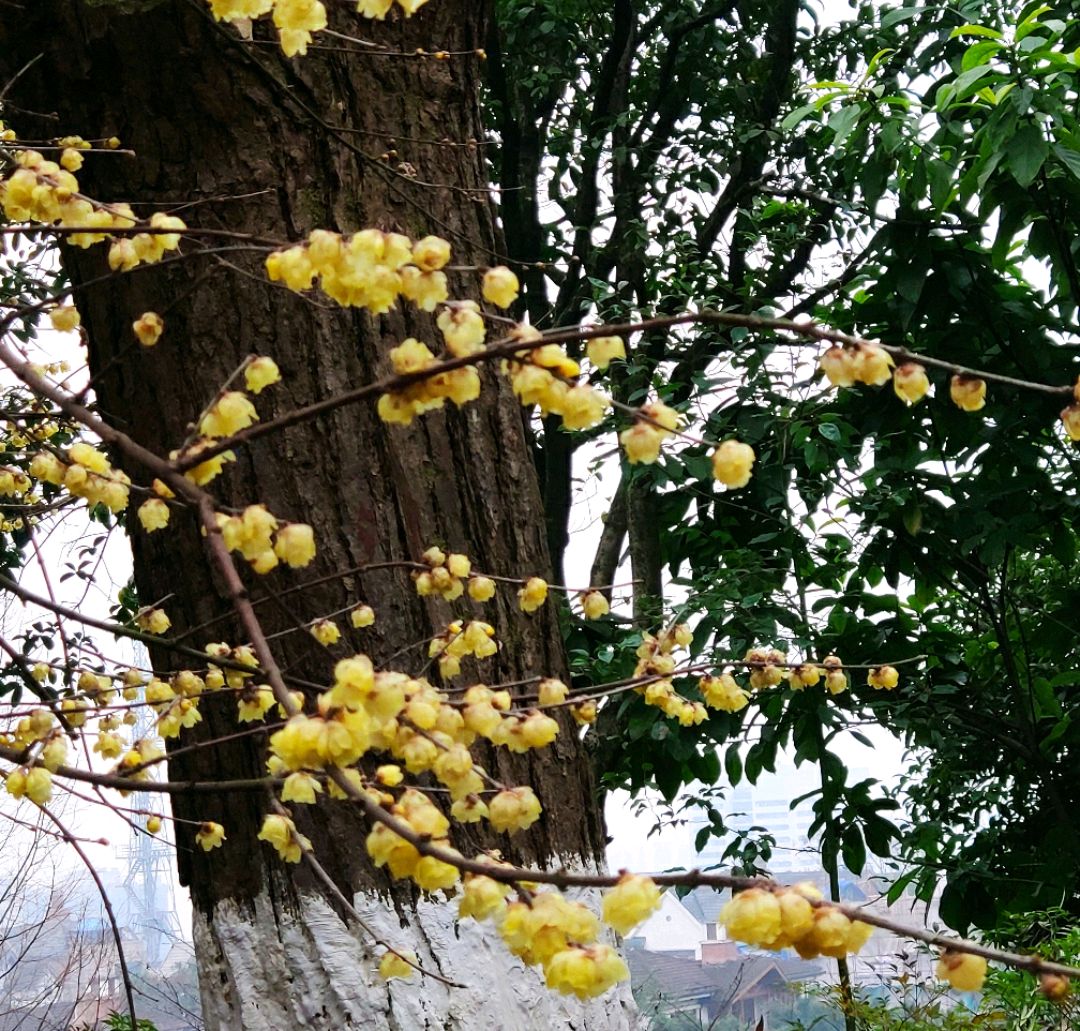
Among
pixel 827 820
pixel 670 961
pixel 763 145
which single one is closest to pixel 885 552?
pixel 827 820

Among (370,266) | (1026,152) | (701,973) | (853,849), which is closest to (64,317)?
(370,266)

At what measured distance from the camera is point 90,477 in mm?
783

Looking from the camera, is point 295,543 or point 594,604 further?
point 594,604

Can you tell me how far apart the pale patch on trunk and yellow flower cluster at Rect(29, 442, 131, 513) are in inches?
18.4

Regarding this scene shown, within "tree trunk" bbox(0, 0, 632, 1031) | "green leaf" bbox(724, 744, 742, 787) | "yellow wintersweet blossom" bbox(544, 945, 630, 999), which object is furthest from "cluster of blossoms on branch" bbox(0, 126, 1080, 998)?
"green leaf" bbox(724, 744, 742, 787)

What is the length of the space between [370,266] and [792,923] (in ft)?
1.24

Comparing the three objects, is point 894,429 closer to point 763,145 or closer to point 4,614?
point 763,145

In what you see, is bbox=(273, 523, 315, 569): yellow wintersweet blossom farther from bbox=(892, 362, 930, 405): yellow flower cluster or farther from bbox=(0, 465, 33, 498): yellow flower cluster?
bbox=(0, 465, 33, 498): yellow flower cluster

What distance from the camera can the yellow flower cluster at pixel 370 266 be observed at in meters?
0.62

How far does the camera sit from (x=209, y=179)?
1181 millimetres

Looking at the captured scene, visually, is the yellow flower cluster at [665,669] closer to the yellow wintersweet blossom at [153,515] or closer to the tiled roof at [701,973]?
the yellow wintersweet blossom at [153,515]

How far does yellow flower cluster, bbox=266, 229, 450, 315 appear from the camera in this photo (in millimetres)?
624

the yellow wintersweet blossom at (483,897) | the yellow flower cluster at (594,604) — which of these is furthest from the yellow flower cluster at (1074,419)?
the yellow flower cluster at (594,604)

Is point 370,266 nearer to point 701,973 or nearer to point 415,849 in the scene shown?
point 415,849
